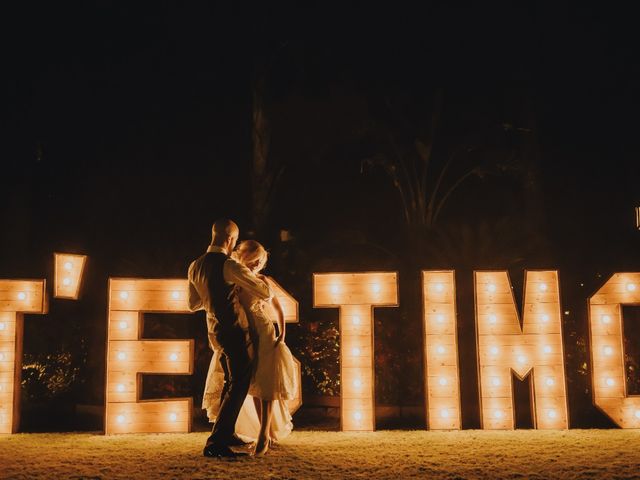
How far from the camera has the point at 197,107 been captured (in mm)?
18297

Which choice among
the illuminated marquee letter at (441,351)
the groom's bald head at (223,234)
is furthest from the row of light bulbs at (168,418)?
the illuminated marquee letter at (441,351)

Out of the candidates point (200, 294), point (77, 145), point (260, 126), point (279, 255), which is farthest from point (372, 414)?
point (77, 145)

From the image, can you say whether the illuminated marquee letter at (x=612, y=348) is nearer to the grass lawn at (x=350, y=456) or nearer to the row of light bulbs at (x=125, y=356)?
the grass lawn at (x=350, y=456)

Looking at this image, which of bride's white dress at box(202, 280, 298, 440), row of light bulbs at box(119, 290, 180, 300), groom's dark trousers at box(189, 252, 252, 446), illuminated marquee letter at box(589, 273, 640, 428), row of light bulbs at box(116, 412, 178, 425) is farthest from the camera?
row of light bulbs at box(119, 290, 180, 300)

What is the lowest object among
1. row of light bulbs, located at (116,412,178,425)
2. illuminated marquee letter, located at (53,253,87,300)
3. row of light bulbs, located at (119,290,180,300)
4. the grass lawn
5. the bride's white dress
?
the grass lawn

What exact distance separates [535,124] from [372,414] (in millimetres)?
8077

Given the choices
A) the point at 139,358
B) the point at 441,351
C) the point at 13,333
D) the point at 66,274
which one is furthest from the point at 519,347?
the point at 13,333

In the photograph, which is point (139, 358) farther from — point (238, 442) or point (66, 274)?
point (238, 442)

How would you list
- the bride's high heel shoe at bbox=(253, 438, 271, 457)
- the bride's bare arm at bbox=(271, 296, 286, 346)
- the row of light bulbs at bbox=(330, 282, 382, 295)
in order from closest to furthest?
the bride's high heel shoe at bbox=(253, 438, 271, 457), the bride's bare arm at bbox=(271, 296, 286, 346), the row of light bulbs at bbox=(330, 282, 382, 295)

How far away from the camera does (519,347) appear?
745 centimetres

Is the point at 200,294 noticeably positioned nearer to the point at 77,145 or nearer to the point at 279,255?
the point at 279,255

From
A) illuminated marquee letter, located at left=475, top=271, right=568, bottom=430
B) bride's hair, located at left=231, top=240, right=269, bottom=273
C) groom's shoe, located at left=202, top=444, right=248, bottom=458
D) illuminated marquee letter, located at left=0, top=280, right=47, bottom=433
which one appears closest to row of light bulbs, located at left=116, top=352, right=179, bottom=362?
illuminated marquee letter, located at left=0, top=280, right=47, bottom=433

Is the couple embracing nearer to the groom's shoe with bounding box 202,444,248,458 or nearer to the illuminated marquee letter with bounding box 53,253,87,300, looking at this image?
the groom's shoe with bounding box 202,444,248,458

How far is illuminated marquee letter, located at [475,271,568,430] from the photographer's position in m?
7.35
